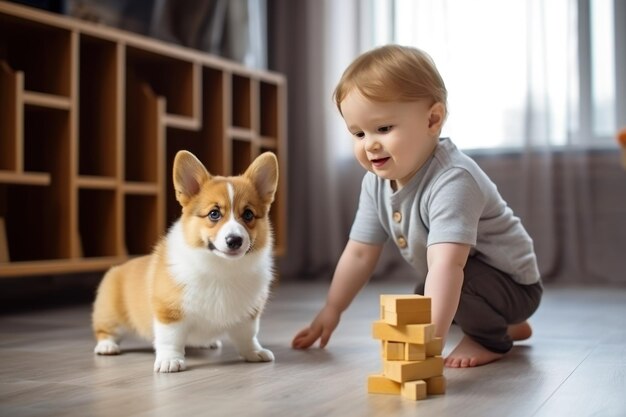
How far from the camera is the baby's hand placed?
1.54 meters

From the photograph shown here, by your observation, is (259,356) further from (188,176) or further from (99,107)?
(99,107)

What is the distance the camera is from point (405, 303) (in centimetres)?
109

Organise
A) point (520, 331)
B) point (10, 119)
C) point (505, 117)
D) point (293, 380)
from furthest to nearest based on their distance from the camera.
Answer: point (505, 117), point (10, 119), point (520, 331), point (293, 380)

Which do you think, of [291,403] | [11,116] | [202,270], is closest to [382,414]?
[291,403]

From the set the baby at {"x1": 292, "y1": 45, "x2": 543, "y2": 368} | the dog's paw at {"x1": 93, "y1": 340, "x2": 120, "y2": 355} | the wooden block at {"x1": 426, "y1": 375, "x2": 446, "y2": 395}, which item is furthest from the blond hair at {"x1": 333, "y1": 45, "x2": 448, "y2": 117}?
Answer: the dog's paw at {"x1": 93, "y1": 340, "x2": 120, "y2": 355}

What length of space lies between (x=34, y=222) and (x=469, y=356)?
1550 mm

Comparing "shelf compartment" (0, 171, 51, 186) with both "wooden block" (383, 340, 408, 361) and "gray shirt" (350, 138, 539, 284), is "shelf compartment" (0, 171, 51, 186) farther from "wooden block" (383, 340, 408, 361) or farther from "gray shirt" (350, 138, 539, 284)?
"wooden block" (383, 340, 408, 361)

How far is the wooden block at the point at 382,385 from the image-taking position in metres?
1.08

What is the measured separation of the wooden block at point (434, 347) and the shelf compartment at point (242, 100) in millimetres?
2159

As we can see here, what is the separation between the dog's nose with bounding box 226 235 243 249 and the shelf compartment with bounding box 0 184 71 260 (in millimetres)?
1237

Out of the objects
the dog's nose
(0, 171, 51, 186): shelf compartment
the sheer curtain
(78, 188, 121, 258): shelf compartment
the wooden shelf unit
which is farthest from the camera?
the sheer curtain

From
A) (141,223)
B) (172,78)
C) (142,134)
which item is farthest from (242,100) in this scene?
(141,223)

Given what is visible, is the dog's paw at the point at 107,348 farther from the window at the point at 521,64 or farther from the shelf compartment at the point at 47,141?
the window at the point at 521,64

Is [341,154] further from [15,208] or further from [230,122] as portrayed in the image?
[15,208]
